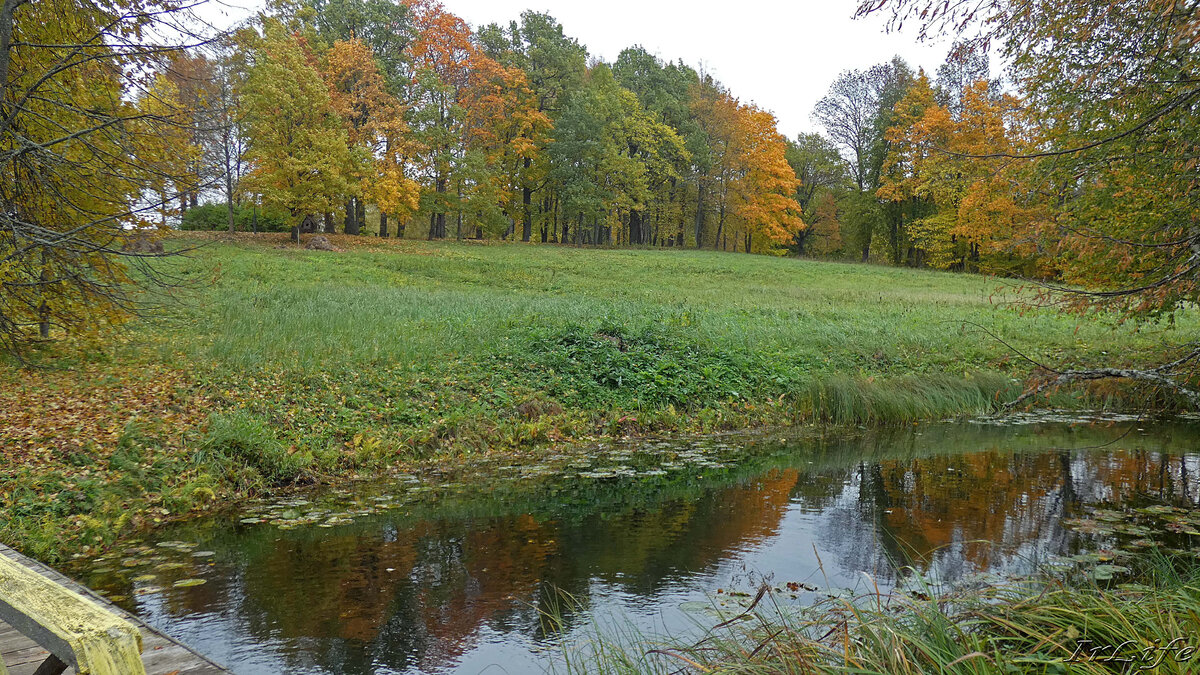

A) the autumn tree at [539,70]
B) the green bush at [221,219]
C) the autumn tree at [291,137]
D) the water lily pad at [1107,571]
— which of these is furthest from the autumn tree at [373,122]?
the water lily pad at [1107,571]

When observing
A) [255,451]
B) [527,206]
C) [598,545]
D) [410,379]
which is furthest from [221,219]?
A: [598,545]

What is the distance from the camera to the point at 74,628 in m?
2.24

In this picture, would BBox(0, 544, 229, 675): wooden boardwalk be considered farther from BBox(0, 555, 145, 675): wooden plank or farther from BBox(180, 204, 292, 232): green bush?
BBox(180, 204, 292, 232): green bush

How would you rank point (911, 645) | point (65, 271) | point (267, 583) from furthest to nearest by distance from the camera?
point (65, 271), point (267, 583), point (911, 645)

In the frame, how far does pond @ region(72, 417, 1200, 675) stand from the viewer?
17.9ft

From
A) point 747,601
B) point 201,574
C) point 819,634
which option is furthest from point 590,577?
point 201,574

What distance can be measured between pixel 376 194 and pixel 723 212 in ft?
79.9

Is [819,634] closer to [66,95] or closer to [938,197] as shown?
[66,95]

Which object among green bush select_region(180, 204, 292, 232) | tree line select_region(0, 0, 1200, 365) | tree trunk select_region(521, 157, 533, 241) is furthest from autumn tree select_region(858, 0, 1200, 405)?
tree trunk select_region(521, 157, 533, 241)

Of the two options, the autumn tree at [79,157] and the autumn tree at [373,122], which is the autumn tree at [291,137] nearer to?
the autumn tree at [373,122]

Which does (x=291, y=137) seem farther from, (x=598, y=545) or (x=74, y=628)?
(x=74, y=628)

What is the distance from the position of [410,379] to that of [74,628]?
9.93m

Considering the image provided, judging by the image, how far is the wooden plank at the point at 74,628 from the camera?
2189 millimetres

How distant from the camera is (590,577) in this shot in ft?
21.3
